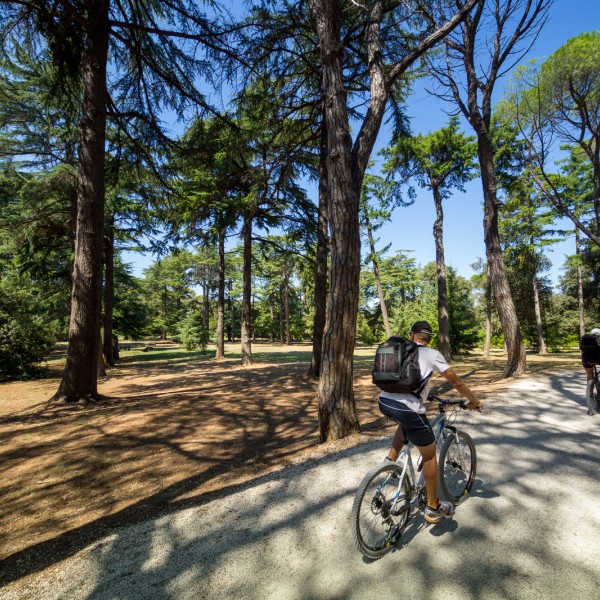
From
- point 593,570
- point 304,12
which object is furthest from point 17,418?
point 304,12

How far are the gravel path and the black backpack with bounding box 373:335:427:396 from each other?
1235 mm

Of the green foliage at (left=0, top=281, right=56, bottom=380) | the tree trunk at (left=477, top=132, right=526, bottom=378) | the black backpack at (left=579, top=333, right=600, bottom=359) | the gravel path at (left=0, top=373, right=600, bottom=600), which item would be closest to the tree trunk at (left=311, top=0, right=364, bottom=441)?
the gravel path at (left=0, top=373, right=600, bottom=600)

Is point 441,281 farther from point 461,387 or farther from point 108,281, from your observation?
point 108,281

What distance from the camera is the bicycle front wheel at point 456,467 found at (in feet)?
9.54

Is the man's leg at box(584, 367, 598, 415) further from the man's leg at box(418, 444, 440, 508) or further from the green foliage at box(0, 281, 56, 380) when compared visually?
the green foliage at box(0, 281, 56, 380)

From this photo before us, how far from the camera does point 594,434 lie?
4.65m

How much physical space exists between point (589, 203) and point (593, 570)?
2452 cm

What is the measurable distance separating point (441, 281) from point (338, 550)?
53.2ft

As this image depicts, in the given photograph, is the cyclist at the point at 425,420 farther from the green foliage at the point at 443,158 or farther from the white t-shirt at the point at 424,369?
the green foliage at the point at 443,158

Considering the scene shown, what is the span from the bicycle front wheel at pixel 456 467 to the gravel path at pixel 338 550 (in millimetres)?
121

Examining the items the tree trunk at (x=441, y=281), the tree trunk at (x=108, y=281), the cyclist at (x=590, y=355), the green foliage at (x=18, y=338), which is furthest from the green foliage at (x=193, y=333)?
the cyclist at (x=590, y=355)

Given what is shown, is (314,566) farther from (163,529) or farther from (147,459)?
Result: (147,459)

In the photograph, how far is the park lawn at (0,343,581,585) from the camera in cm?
329

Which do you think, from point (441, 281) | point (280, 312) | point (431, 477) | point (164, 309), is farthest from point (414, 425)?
point (164, 309)
